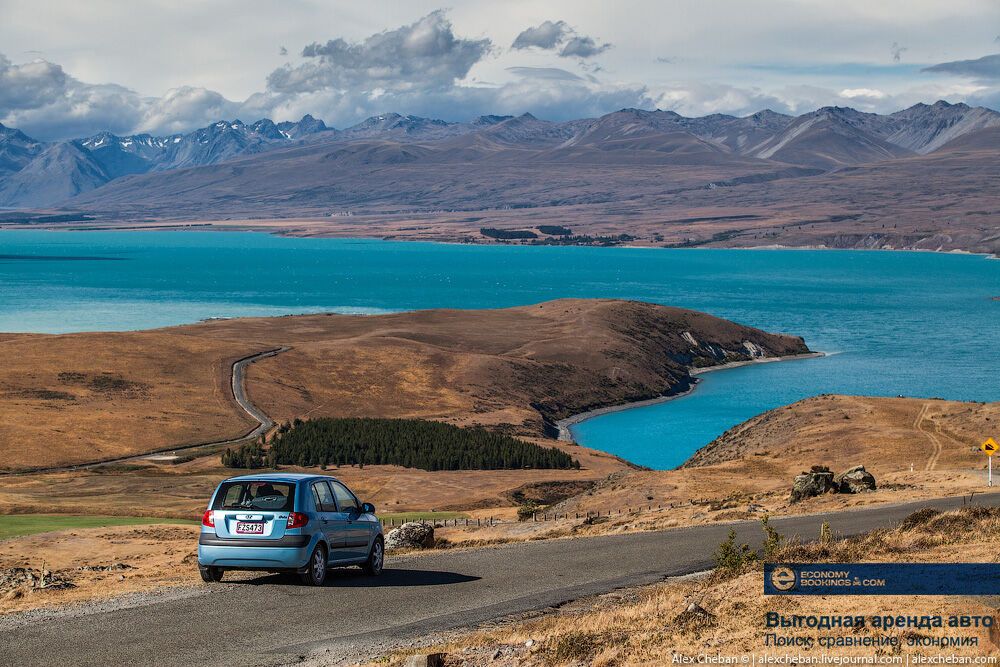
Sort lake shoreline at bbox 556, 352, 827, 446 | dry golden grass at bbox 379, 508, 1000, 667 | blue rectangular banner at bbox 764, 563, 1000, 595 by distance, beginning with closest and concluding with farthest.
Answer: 1. dry golden grass at bbox 379, 508, 1000, 667
2. blue rectangular banner at bbox 764, 563, 1000, 595
3. lake shoreline at bbox 556, 352, 827, 446

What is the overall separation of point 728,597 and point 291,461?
207ft

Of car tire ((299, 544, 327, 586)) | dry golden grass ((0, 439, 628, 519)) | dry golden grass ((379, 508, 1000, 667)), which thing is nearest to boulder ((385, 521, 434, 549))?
car tire ((299, 544, 327, 586))

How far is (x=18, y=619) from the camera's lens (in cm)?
1584

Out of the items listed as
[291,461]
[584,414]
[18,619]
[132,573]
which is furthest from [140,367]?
[18,619]

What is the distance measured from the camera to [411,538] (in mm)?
27281

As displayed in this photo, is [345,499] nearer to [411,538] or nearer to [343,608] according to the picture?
[343,608]

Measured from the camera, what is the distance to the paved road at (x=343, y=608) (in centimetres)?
1409

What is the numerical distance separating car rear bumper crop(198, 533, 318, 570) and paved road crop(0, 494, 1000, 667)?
44 cm

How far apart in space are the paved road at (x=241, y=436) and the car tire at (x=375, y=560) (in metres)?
56.1

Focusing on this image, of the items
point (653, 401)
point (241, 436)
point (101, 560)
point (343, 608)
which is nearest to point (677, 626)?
point (343, 608)

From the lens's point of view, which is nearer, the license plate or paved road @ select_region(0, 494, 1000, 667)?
paved road @ select_region(0, 494, 1000, 667)

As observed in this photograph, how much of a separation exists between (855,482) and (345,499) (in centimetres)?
2305

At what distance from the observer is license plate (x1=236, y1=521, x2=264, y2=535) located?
58.6 feet

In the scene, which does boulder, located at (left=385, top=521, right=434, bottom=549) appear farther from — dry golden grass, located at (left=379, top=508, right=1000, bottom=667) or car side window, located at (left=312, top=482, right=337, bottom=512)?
dry golden grass, located at (left=379, top=508, right=1000, bottom=667)
